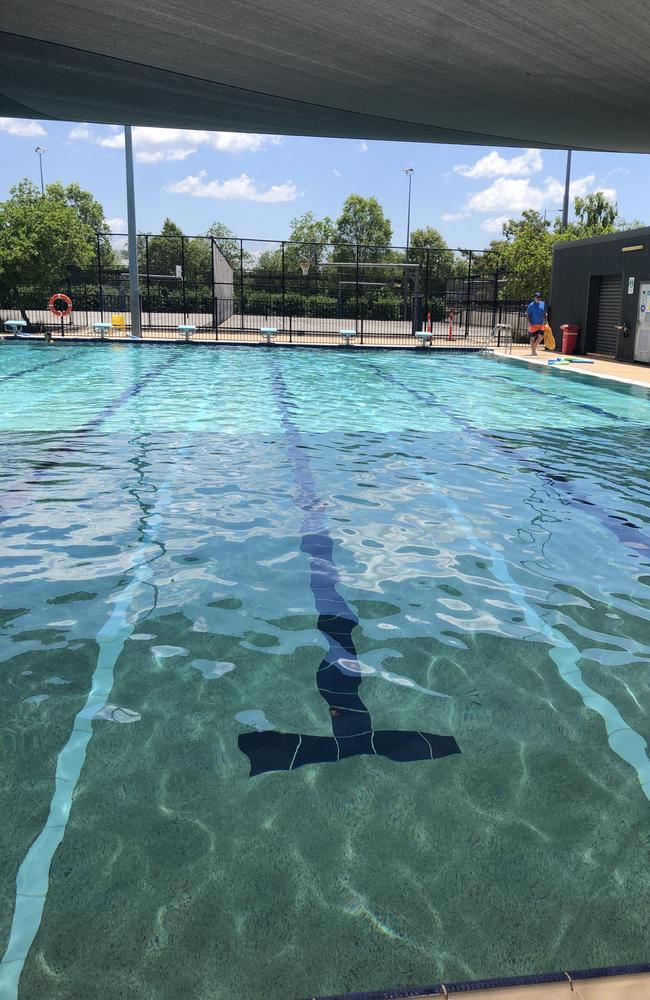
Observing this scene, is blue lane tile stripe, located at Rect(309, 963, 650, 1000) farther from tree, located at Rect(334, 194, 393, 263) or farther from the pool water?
tree, located at Rect(334, 194, 393, 263)

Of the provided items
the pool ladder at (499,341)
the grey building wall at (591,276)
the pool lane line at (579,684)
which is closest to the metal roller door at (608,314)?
the grey building wall at (591,276)

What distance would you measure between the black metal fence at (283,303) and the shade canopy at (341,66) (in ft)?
62.3

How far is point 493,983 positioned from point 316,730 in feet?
4.54

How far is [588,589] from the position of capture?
467 centimetres

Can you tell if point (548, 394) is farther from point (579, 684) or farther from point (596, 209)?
point (596, 209)

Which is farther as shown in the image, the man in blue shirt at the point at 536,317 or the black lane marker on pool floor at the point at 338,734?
the man in blue shirt at the point at 536,317

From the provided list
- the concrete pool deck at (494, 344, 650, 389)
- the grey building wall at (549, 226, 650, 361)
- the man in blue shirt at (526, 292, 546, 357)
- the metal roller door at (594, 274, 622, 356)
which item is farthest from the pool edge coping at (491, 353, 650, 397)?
the metal roller door at (594, 274, 622, 356)

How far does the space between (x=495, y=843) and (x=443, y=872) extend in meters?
0.24

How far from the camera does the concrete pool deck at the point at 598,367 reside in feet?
52.8

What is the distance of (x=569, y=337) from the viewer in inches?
→ 892

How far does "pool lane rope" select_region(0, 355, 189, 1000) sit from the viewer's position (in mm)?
2023

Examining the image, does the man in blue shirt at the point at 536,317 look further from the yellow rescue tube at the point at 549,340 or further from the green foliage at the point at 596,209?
the green foliage at the point at 596,209

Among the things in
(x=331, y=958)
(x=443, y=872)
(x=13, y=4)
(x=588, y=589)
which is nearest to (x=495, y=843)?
(x=443, y=872)

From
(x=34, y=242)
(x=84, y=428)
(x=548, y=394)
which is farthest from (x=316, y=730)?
(x=34, y=242)
